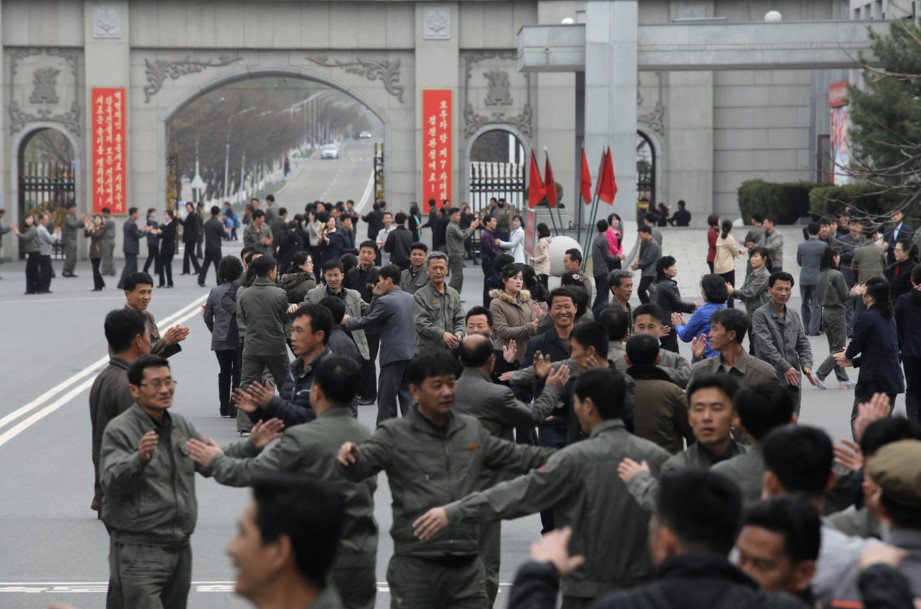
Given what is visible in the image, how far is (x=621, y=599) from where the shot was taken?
394cm

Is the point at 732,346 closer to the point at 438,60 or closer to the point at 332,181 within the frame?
the point at 438,60

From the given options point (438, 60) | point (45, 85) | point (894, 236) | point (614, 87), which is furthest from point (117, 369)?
point (45, 85)

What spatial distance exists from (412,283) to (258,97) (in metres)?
71.8

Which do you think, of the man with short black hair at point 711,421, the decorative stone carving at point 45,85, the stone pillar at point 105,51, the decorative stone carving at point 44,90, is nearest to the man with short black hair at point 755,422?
the man with short black hair at point 711,421

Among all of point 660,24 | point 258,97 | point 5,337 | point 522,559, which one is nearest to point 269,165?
point 258,97

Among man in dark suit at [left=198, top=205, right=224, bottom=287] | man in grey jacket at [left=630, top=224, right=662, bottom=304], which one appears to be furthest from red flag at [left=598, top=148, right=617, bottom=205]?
man in dark suit at [left=198, top=205, right=224, bottom=287]

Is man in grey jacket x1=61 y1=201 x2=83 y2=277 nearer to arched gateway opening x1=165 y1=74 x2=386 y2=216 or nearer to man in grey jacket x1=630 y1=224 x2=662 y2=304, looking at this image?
arched gateway opening x1=165 y1=74 x2=386 y2=216

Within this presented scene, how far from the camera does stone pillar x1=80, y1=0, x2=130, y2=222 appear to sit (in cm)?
3866

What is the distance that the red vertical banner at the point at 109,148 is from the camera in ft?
127

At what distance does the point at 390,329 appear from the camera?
1305cm

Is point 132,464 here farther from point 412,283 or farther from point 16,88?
point 16,88

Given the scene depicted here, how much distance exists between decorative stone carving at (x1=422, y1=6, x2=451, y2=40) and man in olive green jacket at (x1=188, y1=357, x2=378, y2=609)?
3301cm

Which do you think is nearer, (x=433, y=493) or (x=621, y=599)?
(x=621, y=599)

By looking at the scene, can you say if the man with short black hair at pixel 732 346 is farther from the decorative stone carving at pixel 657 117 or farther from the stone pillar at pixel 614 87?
the decorative stone carving at pixel 657 117
